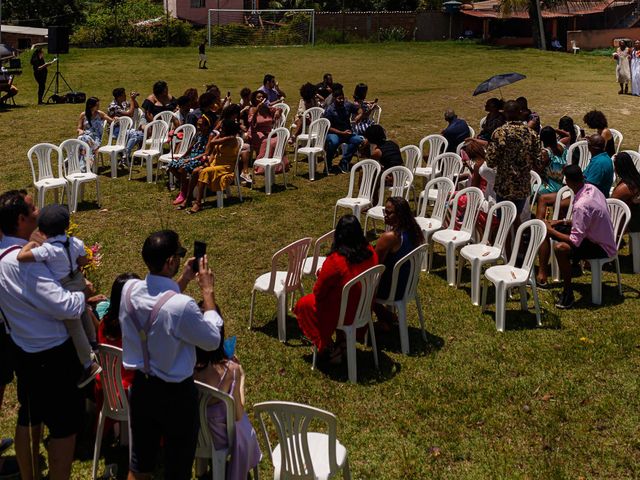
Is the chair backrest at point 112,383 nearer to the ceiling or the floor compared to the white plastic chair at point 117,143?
nearer to the floor

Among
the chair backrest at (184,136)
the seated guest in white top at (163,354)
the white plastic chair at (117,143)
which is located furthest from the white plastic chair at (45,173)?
Answer: the seated guest in white top at (163,354)

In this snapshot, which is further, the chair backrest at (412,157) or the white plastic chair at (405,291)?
the chair backrest at (412,157)

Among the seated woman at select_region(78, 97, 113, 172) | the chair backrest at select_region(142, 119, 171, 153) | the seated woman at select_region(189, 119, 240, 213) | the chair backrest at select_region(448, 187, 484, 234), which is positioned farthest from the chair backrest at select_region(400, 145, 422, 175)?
the seated woman at select_region(78, 97, 113, 172)

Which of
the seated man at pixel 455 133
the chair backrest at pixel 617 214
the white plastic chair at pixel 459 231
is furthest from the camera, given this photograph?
the seated man at pixel 455 133

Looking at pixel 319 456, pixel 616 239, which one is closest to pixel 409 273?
pixel 319 456

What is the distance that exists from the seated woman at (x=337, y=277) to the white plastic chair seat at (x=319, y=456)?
178cm

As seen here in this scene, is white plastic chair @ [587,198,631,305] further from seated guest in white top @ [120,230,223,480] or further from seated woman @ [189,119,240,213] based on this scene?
seated woman @ [189,119,240,213]

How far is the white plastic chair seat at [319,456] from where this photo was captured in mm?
4930

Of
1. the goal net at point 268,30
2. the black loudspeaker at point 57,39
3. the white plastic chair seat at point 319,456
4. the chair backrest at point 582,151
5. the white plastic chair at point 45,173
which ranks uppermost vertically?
the goal net at point 268,30

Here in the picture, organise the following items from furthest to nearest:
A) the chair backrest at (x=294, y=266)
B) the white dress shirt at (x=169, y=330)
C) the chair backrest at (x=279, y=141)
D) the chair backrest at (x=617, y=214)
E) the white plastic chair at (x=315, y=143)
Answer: the white plastic chair at (x=315, y=143), the chair backrest at (x=279, y=141), the chair backrest at (x=617, y=214), the chair backrest at (x=294, y=266), the white dress shirt at (x=169, y=330)

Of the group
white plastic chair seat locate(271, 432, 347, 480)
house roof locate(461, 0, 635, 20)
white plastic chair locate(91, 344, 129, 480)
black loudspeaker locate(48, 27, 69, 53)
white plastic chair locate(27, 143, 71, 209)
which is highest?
house roof locate(461, 0, 635, 20)

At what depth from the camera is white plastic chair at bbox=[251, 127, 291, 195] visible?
43.4 ft

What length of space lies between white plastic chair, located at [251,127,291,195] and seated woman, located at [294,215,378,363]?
6379mm

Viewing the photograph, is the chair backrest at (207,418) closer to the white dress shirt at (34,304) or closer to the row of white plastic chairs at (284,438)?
the row of white plastic chairs at (284,438)
